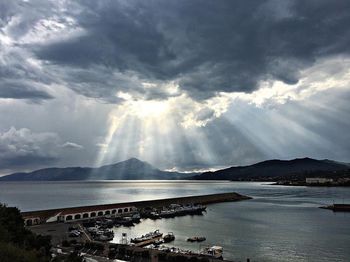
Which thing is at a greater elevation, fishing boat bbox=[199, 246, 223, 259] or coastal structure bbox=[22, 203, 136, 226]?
coastal structure bbox=[22, 203, 136, 226]

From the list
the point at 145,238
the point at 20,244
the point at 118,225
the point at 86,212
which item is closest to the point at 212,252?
the point at 145,238

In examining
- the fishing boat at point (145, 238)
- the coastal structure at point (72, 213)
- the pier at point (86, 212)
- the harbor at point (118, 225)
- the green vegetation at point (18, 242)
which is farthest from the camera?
the pier at point (86, 212)

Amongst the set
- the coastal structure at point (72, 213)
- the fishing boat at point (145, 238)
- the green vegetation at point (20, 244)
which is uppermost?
the green vegetation at point (20, 244)

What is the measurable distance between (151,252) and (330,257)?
1944 centimetres

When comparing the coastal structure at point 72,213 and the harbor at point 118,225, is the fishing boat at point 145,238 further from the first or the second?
the coastal structure at point 72,213

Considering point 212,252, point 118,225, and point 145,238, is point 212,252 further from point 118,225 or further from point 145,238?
point 118,225

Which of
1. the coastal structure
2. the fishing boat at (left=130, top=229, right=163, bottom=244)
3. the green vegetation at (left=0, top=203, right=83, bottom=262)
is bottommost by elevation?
the fishing boat at (left=130, top=229, right=163, bottom=244)

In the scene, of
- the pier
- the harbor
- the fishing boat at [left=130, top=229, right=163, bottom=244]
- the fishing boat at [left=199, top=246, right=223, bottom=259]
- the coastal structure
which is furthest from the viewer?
the pier

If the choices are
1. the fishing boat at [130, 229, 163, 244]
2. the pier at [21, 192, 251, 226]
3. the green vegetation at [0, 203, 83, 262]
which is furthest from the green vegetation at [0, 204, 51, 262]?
the pier at [21, 192, 251, 226]

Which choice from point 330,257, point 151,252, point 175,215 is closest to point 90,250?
point 151,252

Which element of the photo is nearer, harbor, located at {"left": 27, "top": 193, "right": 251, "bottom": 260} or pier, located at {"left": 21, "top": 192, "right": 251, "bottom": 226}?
harbor, located at {"left": 27, "top": 193, "right": 251, "bottom": 260}

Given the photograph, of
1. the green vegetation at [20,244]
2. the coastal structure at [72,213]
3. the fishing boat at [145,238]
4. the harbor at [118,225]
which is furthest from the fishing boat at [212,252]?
the coastal structure at [72,213]

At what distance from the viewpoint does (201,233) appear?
181ft

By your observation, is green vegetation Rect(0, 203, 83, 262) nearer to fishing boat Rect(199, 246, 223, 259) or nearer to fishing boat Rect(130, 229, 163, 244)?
fishing boat Rect(199, 246, 223, 259)
